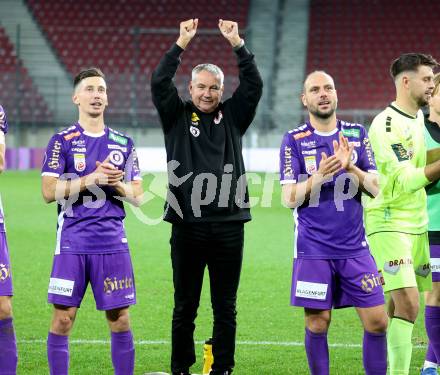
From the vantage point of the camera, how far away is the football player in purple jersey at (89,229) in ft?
16.9

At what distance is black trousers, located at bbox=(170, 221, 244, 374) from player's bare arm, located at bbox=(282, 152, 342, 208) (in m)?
0.63

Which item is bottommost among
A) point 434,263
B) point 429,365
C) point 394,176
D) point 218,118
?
point 429,365

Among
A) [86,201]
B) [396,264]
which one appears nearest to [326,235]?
[396,264]

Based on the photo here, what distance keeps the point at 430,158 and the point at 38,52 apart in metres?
24.0

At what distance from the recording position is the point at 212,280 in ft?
18.9

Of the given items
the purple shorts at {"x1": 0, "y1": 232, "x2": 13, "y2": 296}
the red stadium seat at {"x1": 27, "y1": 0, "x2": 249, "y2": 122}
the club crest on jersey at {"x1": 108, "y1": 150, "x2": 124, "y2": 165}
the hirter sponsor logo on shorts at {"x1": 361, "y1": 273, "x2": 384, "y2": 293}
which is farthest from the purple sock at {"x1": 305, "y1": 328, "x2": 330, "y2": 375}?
the red stadium seat at {"x1": 27, "y1": 0, "x2": 249, "y2": 122}

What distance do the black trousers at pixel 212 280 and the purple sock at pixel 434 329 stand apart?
1.26 m

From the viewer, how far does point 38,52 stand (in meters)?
28.1

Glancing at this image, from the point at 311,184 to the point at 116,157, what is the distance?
46.6 inches

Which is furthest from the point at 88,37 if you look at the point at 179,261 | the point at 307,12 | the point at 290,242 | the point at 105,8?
the point at 179,261

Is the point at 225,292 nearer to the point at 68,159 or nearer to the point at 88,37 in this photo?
the point at 68,159

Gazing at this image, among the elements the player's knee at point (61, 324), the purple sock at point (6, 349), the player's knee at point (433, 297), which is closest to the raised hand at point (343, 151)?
the player's knee at point (433, 297)

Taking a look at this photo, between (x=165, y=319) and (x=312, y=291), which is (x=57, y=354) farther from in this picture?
(x=165, y=319)

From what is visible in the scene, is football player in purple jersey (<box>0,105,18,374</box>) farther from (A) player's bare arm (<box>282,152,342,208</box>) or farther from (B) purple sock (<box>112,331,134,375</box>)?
(A) player's bare arm (<box>282,152,342,208</box>)
